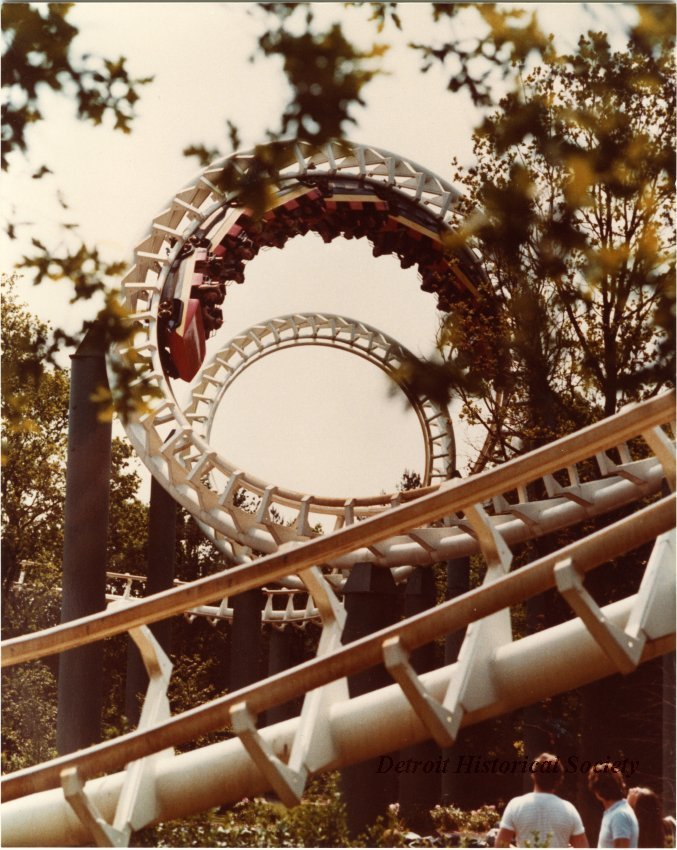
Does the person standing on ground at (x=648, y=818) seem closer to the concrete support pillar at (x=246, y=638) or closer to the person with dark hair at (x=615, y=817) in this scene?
the person with dark hair at (x=615, y=817)

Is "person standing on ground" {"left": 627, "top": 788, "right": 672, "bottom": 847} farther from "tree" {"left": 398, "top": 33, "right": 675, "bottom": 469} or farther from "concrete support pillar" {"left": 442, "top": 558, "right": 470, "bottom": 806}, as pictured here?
"tree" {"left": 398, "top": 33, "right": 675, "bottom": 469}

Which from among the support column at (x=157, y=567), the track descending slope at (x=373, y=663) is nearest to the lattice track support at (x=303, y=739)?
the track descending slope at (x=373, y=663)

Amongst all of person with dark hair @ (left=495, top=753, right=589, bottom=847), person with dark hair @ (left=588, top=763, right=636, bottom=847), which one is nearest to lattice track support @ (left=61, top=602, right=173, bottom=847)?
person with dark hair @ (left=495, top=753, right=589, bottom=847)

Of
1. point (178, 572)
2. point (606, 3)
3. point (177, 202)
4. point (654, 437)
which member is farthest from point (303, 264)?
point (178, 572)

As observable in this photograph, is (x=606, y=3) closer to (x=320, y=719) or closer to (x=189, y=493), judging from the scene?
(x=320, y=719)

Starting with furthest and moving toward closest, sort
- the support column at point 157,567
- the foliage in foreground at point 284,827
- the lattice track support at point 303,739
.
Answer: the support column at point 157,567 → the foliage in foreground at point 284,827 → the lattice track support at point 303,739
